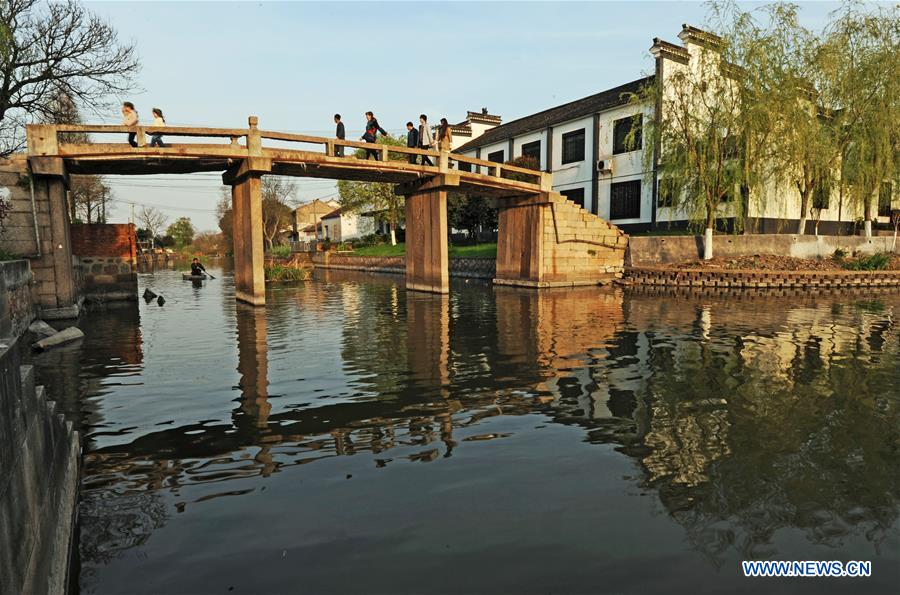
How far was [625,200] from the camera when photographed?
31812 mm

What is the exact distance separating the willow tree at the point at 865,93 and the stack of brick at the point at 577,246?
1080 centimetres

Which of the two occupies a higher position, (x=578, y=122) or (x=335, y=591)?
(x=578, y=122)

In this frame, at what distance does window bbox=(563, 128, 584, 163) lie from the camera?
112ft

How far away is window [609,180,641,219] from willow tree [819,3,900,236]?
9.43 meters

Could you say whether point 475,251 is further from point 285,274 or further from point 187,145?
point 187,145

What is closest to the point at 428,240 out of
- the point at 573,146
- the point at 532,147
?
the point at 573,146

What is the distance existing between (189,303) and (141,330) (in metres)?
7.26

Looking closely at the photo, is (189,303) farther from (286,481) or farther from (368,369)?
(286,481)

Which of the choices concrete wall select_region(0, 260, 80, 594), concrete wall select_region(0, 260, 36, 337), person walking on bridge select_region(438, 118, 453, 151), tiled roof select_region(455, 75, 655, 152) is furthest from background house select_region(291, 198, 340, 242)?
concrete wall select_region(0, 260, 80, 594)

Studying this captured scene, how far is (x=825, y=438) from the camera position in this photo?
5.93 m

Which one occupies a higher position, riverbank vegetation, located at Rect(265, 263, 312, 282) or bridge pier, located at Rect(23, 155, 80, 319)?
bridge pier, located at Rect(23, 155, 80, 319)

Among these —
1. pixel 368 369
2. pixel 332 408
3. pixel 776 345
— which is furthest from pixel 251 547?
pixel 776 345

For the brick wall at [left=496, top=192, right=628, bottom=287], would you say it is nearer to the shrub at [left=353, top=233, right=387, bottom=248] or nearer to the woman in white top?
the woman in white top

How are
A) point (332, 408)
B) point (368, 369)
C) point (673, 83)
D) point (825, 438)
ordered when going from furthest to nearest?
point (673, 83) → point (368, 369) → point (332, 408) → point (825, 438)
